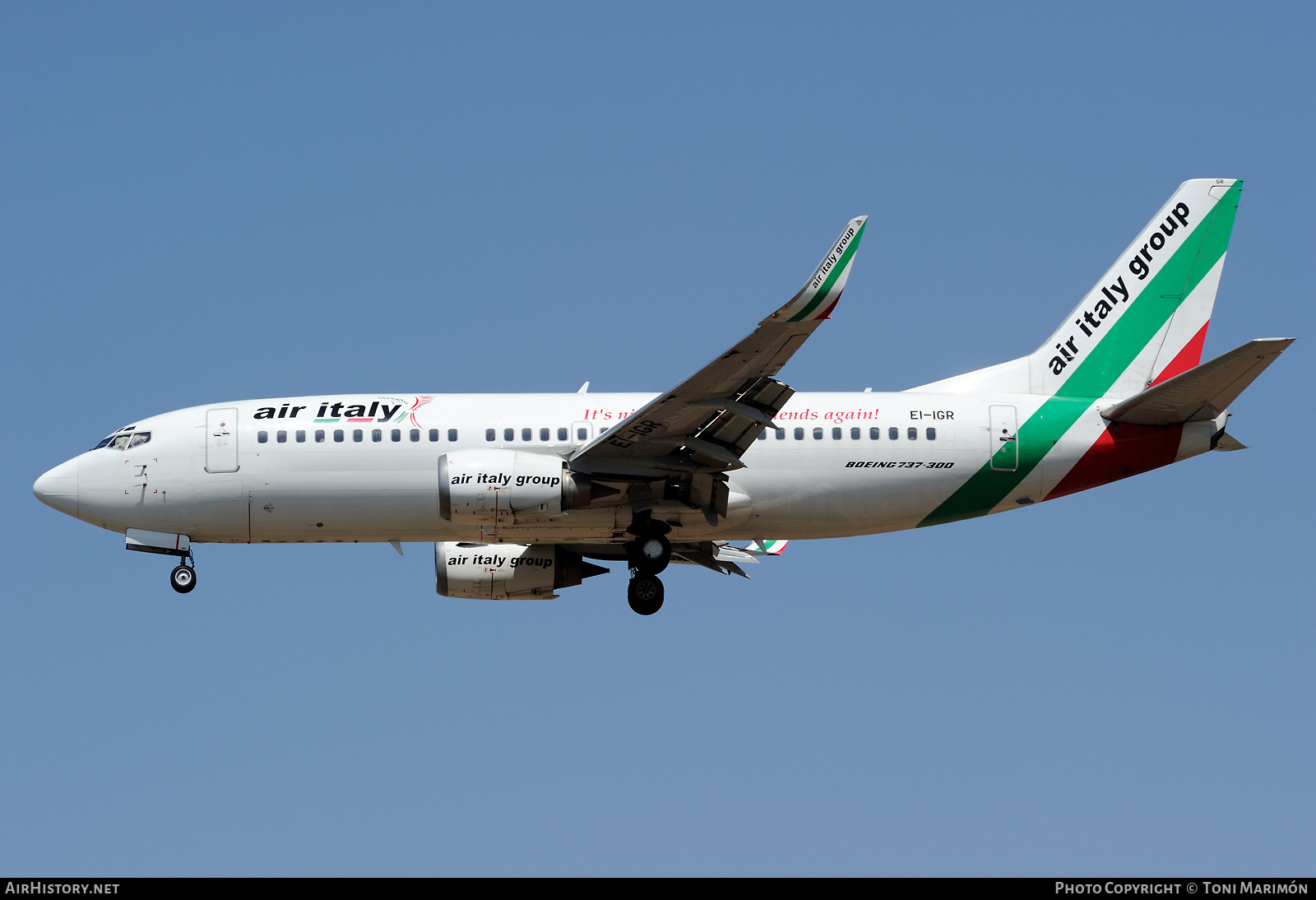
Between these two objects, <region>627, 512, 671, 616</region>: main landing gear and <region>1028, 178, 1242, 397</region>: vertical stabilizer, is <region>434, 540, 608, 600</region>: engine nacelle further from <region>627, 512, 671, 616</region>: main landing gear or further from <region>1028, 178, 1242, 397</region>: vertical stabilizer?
<region>1028, 178, 1242, 397</region>: vertical stabilizer

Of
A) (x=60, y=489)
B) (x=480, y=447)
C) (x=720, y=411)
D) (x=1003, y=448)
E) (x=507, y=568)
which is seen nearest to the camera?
(x=720, y=411)

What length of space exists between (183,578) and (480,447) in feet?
22.9

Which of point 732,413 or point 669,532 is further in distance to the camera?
point 669,532

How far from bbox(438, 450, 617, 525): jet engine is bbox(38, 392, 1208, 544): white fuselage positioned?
951 mm

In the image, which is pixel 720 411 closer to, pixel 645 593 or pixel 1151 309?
pixel 645 593

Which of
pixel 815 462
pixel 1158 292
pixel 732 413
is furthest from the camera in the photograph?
pixel 1158 292

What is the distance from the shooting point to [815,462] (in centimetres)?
3444

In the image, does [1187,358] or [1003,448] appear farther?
[1187,358]

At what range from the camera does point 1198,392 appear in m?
33.7

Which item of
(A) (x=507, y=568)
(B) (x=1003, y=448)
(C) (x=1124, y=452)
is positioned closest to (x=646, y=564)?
(A) (x=507, y=568)
